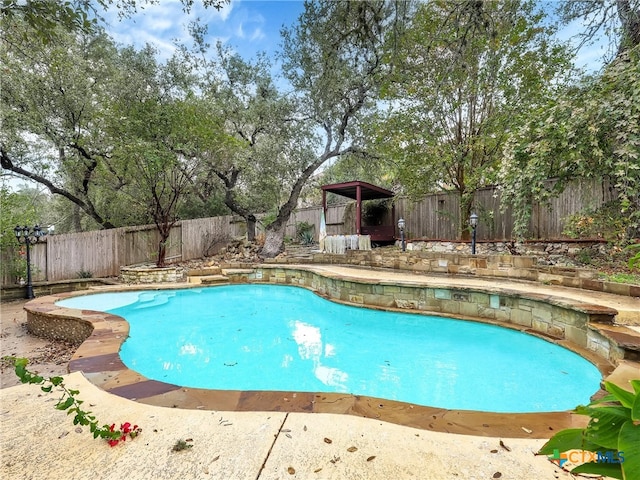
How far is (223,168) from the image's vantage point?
11.5 meters

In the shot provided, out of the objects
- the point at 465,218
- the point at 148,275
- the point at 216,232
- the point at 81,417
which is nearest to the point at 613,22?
the point at 465,218

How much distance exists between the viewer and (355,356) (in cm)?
407

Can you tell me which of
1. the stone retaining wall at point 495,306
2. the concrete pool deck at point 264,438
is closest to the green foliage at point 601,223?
the stone retaining wall at point 495,306

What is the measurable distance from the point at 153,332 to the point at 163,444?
388 cm

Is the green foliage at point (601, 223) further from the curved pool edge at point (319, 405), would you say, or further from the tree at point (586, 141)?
the curved pool edge at point (319, 405)

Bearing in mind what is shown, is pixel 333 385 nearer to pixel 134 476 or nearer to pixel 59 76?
pixel 134 476

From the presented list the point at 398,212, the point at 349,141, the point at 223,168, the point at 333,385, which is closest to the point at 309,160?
the point at 349,141

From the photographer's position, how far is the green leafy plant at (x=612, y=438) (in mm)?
530

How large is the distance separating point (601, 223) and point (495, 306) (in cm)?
340

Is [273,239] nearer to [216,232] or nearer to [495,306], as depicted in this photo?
[216,232]

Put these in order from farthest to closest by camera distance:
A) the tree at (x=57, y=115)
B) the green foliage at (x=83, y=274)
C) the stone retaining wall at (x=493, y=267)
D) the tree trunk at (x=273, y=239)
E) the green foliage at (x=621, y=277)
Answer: the tree trunk at (x=273, y=239), the green foliage at (x=83, y=274), the tree at (x=57, y=115), the green foliage at (x=621, y=277), the stone retaining wall at (x=493, y=267)

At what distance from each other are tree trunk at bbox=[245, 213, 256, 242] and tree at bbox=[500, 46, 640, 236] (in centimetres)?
927

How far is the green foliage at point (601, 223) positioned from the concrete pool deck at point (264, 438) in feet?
16.5

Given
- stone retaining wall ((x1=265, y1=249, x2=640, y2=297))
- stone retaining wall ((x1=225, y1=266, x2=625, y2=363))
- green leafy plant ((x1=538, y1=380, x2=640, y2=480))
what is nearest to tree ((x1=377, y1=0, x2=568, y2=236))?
stone retaining wall ((x1=265, y1=249, x2=640, y2=297))
